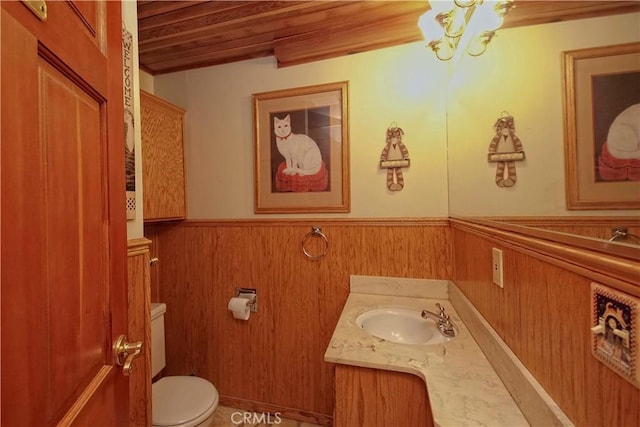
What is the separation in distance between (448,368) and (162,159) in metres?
1.90

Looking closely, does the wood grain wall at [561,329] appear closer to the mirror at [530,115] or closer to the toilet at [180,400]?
the mirror at [530,115]

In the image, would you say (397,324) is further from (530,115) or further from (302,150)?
(302,150)

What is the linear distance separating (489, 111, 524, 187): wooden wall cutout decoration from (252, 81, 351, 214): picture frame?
2.74ft

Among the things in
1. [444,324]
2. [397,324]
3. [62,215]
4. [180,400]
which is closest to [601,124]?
[444,324]

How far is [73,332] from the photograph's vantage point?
49 cm

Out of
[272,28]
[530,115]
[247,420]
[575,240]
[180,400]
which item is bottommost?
[247,420]

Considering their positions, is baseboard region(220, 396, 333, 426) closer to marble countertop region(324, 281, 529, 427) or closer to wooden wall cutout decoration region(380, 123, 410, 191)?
marble countertop region(324, 281, 529, 427)

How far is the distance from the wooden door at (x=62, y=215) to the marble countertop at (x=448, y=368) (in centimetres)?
67

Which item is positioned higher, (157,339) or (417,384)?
Result: (417,384)

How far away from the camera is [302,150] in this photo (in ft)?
5.50

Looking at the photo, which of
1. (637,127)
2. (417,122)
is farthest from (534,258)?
(417,122)

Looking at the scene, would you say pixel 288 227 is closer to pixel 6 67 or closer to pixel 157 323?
pixel 157 323

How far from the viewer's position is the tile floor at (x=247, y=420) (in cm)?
162

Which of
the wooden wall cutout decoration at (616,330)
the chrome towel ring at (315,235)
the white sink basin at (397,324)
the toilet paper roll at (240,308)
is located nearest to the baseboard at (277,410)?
the toilet paper roll at (240,308)
